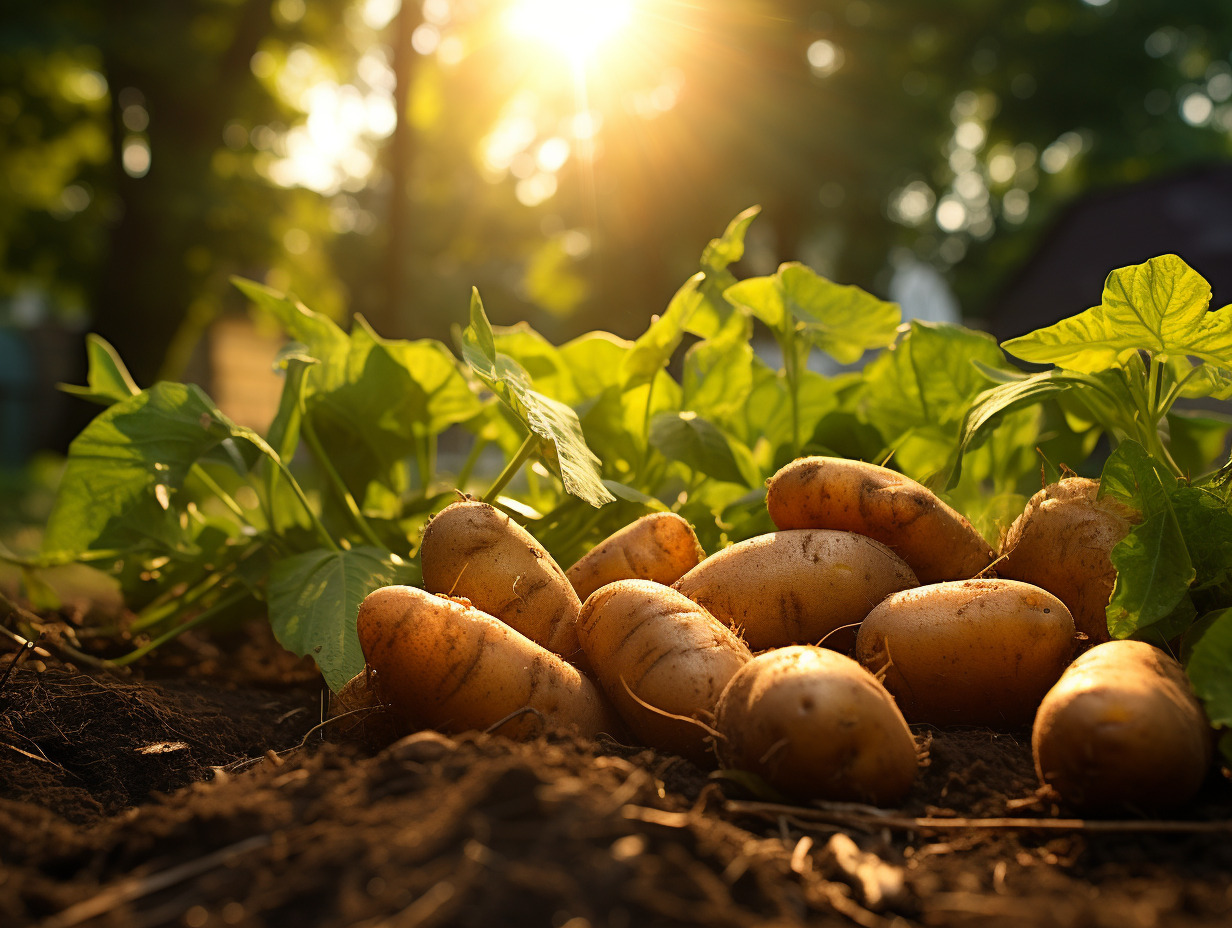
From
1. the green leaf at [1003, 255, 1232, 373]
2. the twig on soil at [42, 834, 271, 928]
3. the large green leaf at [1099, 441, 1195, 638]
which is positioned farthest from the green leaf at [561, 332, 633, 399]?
the twig on soil at [42, 834, 271, 928]

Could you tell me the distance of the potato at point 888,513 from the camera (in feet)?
5.56

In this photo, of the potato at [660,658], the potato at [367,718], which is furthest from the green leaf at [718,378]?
the potato at [367,718]

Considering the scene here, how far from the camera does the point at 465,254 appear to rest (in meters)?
27.4

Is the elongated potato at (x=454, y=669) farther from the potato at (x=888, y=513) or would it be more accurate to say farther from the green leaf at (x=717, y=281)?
the green leaf at (x=717, y=281)

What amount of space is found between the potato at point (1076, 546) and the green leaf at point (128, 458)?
1.58 meters

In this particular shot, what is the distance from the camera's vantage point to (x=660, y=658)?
1.45 m

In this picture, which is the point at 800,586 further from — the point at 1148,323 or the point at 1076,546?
the point at 1148,323

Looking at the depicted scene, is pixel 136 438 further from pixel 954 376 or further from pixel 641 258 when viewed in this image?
pixel 641 258

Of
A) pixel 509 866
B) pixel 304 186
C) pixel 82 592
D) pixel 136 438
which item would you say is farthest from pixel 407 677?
pixel 304 186

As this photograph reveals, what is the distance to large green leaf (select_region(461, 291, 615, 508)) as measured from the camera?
5.40ft

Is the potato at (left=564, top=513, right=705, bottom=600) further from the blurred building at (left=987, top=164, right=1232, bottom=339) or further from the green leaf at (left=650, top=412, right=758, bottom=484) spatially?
the blurred building at (left=987, top=164, right=1232, bottom=339)

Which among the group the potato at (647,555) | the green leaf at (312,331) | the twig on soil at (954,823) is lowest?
the twig on soil at (954,823)

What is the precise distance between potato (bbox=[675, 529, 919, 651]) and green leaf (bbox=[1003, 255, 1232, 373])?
1.52 ft

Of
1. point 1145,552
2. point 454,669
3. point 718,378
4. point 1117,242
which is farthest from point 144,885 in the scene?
point 1117,242
